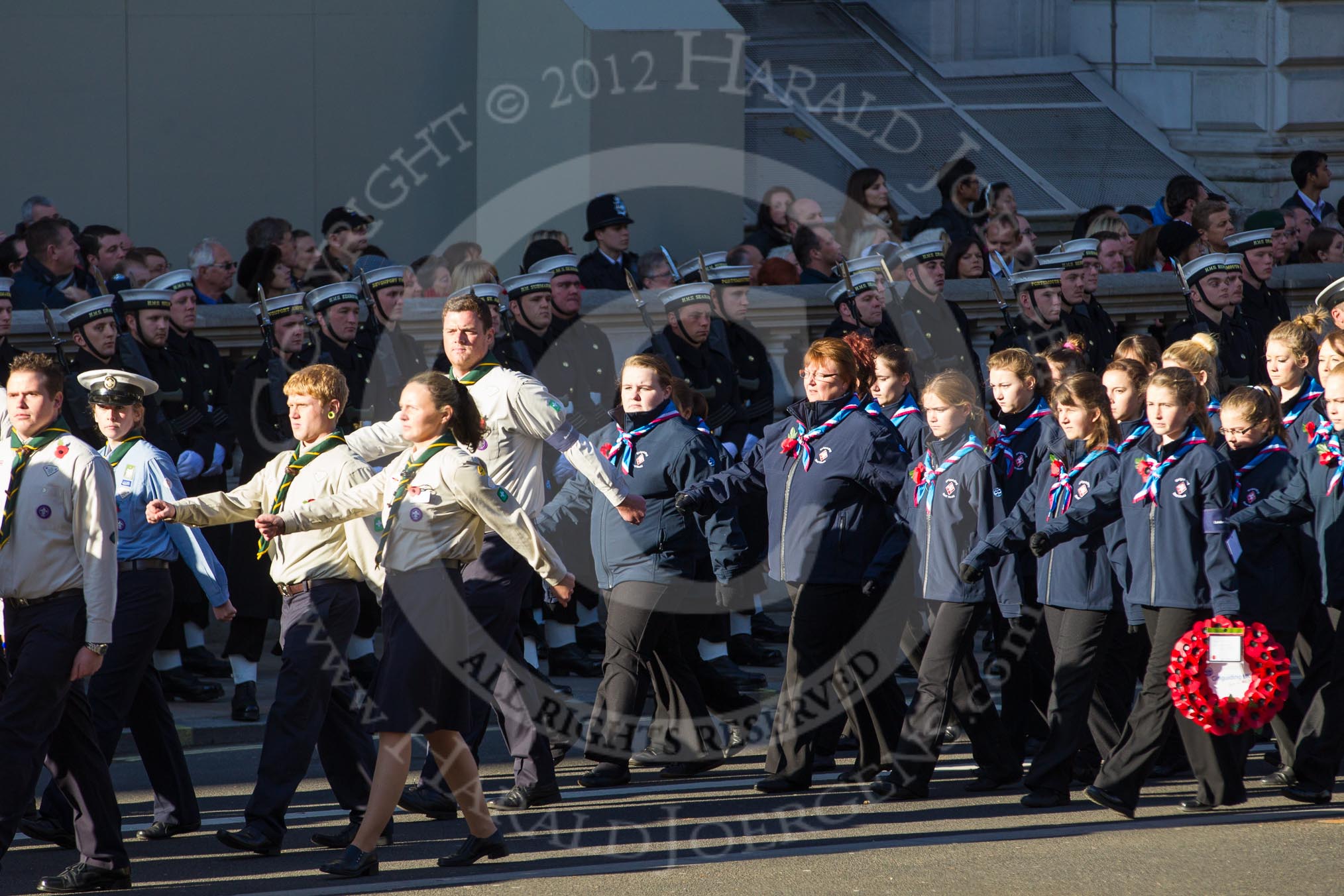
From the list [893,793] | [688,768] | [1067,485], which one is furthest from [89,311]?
→ [1067,485]

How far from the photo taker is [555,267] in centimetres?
1174

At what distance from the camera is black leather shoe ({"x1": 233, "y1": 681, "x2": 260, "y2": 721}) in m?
9.79

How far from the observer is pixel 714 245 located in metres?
15.5

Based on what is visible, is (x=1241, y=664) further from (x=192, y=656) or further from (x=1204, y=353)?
(x=192, y=656)

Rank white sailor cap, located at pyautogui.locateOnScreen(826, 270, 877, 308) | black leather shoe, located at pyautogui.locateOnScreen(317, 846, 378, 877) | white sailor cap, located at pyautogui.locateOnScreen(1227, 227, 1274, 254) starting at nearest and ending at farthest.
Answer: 1. black leather shoe, located at pyautogui.locateOnScreen(317, 846, 378, 877)
2. white sailor cap, located at pyautogui.locateOnScreen(826, 270, 877, 308)
3. white sailor cap, located at pyautogui.locateOnScreen(1227, 227, 1274, 254)

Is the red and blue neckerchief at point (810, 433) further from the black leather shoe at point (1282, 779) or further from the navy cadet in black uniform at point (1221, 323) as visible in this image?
the navy cadet in black uniform at point (1221, 323)

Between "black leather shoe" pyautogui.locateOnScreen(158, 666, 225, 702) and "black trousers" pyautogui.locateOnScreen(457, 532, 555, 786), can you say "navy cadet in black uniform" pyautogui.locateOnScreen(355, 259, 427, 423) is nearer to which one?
"black leather shoe" pyautogui.locateOnScreen(158, 666, 225, 702)

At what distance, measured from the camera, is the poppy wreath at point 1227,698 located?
762 cm

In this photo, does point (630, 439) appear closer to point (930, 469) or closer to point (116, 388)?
point (930, 469)

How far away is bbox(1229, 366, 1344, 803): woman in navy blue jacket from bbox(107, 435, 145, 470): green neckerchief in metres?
4.39

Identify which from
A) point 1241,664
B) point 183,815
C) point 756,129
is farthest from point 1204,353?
point 756,129

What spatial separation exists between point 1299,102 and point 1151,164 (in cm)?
182

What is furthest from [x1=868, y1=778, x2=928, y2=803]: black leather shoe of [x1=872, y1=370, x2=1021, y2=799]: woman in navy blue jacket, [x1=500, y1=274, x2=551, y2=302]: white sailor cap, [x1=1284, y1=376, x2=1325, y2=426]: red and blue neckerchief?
[x1=500, y1=274, x2=551, y2=302]: white sailor cap

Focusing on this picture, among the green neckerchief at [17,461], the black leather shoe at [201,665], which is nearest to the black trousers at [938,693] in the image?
the green neckerchief at [17,461]
